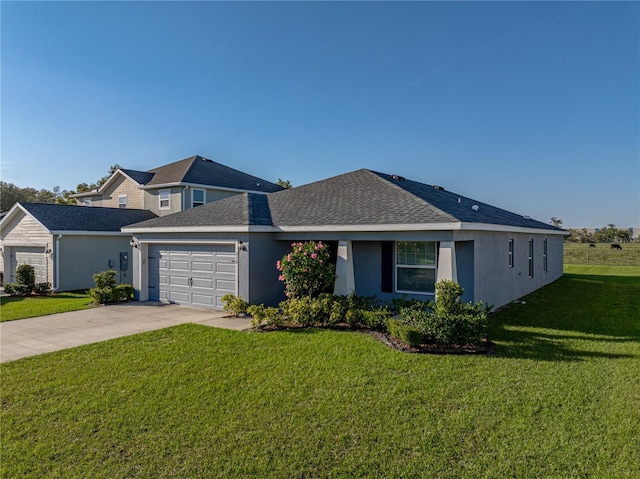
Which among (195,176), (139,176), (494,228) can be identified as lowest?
(494,228)

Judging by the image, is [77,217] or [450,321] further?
[77,217]

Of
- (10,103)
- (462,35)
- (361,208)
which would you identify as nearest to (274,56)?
(462,35)

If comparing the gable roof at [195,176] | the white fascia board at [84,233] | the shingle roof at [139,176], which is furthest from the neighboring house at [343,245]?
the shingle roof at [139,176]

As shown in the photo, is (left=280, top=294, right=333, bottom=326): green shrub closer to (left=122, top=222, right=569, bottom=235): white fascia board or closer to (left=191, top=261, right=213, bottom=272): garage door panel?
(left=122, top=222, right=569, bottom=235): white fascia board

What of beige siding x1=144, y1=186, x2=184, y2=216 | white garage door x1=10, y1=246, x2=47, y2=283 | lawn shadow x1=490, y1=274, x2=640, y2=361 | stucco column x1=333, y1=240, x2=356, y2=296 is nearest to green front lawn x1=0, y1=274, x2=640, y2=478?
lawn shadow x1=490, y1=274, x2=640, y2=361

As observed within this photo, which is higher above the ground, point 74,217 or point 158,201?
point 158,201

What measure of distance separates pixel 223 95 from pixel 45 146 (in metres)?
8.28

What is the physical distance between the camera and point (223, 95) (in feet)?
57.4

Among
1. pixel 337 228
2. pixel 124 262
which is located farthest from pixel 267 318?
pixel 124 262

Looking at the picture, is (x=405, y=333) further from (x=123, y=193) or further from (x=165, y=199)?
(x=123, y=193)

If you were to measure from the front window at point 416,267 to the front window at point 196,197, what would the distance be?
46.5 feet

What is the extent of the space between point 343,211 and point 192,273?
573 centimetres

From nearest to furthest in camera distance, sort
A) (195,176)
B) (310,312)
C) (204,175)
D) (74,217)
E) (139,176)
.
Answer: (310,312) → (74,217) → (195,176) → (204,175) → (139,176)

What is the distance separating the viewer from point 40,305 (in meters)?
13.5
